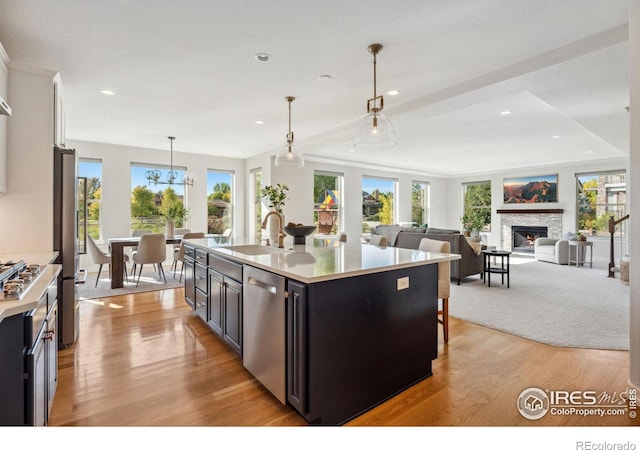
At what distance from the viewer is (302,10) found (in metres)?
2.24

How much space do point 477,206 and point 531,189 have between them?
167 centimetres

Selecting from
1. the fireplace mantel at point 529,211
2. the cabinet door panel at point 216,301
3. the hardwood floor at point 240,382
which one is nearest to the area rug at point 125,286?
the hardwood floor at point 240,382

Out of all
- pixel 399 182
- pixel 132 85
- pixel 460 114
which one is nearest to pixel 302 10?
pixel 132 85

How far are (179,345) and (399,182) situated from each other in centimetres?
836

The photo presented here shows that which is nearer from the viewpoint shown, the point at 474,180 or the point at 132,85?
the point at 132,85

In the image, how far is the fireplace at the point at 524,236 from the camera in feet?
30.4

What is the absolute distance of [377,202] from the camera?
9625 mm

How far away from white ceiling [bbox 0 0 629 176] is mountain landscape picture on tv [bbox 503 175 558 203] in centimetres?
399

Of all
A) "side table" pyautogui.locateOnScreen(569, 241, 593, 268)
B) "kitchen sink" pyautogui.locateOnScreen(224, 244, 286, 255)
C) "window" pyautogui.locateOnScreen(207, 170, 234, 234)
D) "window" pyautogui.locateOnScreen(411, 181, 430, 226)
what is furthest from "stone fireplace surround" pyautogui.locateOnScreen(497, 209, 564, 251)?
"kitchen sink" pyautogui.locateOnScreen(224, 244, 286, 255)

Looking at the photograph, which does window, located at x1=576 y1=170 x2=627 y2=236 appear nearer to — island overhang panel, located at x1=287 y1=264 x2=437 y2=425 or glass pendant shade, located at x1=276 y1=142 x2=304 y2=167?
glass pendant shade, located at x1=276 y1=142 x2=304 y2=167

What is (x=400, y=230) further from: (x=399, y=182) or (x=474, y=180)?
(x=474, y=180)

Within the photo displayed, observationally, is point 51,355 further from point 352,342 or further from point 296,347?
point 352,342

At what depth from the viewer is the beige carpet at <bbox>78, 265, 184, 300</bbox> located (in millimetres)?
4805

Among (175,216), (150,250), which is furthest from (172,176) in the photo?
(150,250)
